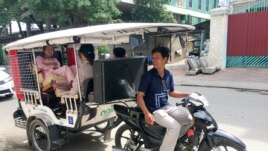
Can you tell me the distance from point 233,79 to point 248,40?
8.26 ft

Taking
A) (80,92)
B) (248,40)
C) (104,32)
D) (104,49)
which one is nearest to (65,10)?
(248,40)

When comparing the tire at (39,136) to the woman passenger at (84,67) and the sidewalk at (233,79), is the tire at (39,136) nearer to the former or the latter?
the woman passenger at (84,67)

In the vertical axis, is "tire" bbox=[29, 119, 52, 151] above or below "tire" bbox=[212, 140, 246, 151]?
below

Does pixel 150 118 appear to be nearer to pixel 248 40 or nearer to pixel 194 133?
pixel 194 133

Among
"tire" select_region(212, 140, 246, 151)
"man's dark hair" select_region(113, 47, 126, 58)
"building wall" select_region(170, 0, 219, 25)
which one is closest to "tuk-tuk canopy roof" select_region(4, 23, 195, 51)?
"man's dark hair" select_region(113, 47, 126, 58)

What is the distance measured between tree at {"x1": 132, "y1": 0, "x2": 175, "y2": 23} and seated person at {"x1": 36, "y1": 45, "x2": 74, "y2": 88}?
19.8 metres

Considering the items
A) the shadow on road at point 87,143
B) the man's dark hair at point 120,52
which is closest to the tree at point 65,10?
the shadow on road at point 87,143

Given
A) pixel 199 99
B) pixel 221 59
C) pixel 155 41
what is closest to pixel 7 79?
pixel 155 41

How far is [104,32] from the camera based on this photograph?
3.83 metres

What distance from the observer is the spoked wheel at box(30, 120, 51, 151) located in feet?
15.4

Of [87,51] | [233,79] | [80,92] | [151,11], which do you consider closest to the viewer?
[80,92]

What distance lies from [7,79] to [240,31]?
381 inches

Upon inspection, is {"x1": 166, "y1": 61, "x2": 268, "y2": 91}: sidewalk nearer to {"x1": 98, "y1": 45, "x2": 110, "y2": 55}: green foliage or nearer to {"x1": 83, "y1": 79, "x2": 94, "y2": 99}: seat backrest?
{"x1": 98, "y1": 45, "x2": 110, "y2": 55}: green foliage

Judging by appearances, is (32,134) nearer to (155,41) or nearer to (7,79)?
(155,41)
